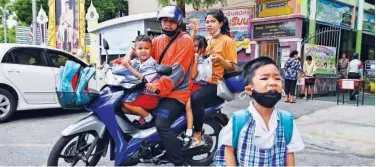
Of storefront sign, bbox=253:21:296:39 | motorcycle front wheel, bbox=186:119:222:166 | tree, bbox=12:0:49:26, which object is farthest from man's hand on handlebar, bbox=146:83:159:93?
tree, bbox=12:0:49:26

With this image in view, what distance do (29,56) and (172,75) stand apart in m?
4.50

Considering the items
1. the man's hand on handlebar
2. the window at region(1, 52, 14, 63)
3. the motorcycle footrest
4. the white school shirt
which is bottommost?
the motorcycle footrest

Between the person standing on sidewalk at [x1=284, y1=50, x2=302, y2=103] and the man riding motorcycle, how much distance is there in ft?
22.9

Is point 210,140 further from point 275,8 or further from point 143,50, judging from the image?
point 275,8

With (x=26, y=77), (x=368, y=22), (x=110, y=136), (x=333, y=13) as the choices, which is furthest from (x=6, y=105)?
(x=368, y=22)

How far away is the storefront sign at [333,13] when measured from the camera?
12.4m

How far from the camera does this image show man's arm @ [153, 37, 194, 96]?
123 inches

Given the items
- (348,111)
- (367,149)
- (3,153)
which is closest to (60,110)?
(3,153)

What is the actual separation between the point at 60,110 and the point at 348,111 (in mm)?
6793

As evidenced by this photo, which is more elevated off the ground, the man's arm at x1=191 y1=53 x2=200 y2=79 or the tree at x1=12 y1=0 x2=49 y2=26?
the tree at x1=12 y1=0 x2=49 y2=26

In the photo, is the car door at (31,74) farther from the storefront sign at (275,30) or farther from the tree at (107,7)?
the tree at (107,7)

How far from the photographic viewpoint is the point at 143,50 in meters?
3.27

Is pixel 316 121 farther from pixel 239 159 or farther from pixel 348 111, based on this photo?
pixel 239 159

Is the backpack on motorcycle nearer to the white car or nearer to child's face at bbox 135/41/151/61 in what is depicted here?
child's face at bbox 135/41/151/61
